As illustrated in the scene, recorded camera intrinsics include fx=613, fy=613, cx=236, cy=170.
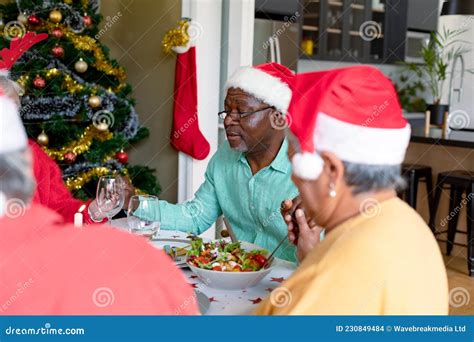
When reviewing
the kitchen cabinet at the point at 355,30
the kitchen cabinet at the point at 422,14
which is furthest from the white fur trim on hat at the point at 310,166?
the kitchen cabinet at the point at 422,14

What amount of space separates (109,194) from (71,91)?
1689 mm

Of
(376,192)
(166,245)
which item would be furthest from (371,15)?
(376,192)

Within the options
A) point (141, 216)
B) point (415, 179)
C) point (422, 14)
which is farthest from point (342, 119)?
point (422, 14)

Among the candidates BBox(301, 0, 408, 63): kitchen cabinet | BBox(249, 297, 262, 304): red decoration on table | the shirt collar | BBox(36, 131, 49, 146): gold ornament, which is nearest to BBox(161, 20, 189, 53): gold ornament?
BBox(36, 131, 49, 146): gold ornament

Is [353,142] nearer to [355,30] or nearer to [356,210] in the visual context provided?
[356,210]

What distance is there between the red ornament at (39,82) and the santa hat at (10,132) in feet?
7.95

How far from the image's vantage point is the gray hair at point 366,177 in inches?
40.1

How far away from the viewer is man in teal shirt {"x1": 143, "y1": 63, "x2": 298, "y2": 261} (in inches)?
84.2

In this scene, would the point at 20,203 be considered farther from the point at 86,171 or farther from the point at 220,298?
the point at 86,171

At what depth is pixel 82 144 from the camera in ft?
10.9

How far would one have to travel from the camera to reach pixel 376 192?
1.02m

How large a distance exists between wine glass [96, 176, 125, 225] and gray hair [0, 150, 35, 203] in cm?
88

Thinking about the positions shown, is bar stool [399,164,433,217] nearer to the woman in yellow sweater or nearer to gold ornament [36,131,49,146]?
gold ornament [36,131,49,146]

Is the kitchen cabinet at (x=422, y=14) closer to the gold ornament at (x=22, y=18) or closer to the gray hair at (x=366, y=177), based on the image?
the gold ornament at (x=22, y=18)
